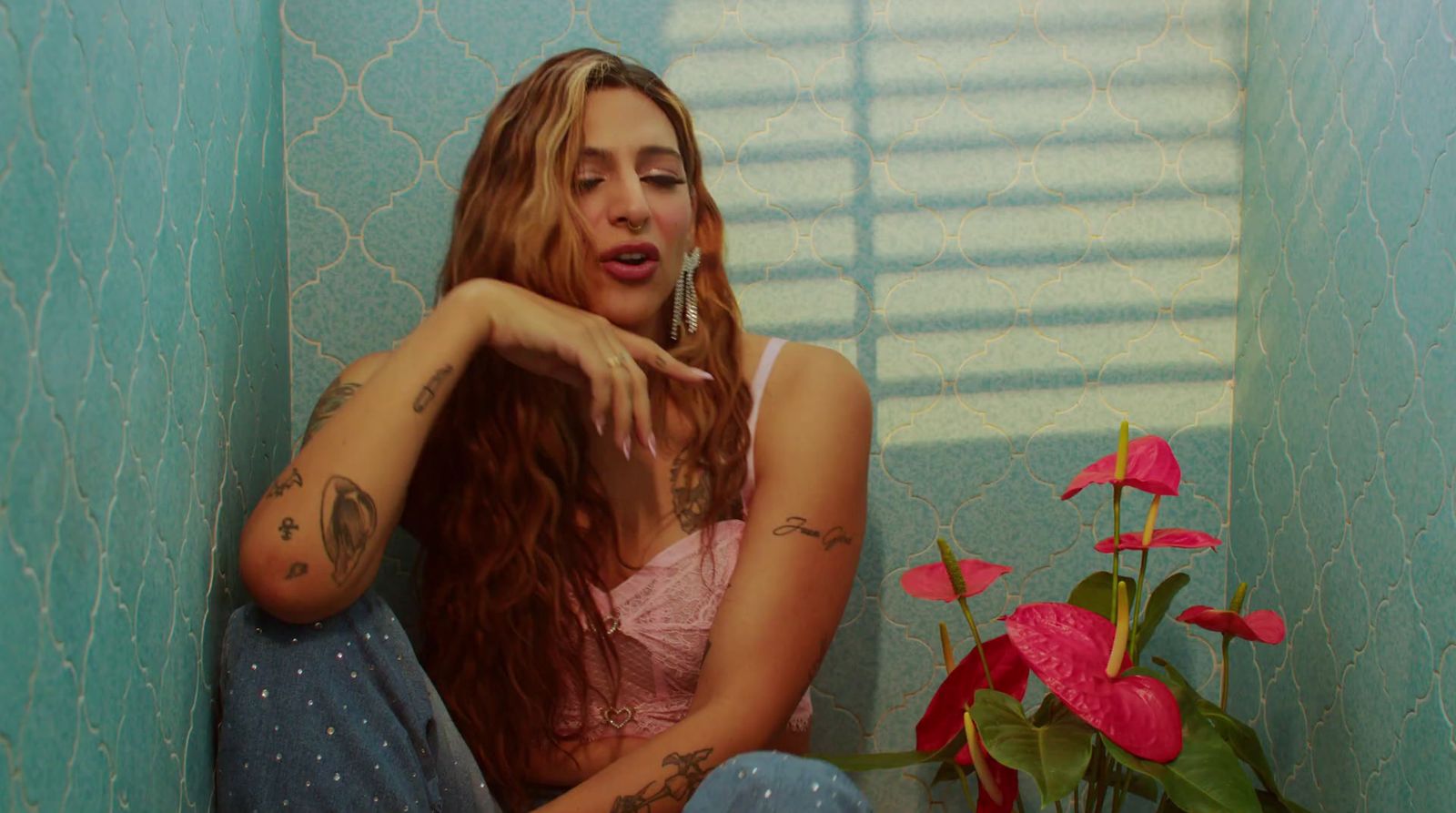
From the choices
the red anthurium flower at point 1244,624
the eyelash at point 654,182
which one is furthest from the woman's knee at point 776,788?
the eyelash at point 654,182

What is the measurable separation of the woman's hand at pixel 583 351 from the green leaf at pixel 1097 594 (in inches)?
18.2

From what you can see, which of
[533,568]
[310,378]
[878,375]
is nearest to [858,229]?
[878,375]

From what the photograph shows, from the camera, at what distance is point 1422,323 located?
1078mm

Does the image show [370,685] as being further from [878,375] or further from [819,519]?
[878,375]

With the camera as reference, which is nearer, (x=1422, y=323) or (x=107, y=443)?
(x=107, y=443)

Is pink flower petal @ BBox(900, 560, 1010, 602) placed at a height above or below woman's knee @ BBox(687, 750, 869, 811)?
above

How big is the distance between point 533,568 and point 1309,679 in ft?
2.77

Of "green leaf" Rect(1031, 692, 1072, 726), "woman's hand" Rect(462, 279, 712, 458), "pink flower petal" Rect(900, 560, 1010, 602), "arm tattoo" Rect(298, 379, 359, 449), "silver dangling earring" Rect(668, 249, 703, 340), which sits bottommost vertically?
"green leaf" Rect(1031, 692, 1072, 726)

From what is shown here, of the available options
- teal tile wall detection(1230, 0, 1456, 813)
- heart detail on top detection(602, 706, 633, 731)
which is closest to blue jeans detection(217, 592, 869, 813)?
heart detail on top detection(602, 706, 633, 731)

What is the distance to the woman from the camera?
103cm

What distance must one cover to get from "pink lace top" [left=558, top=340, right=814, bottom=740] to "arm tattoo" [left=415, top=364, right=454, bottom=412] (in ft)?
0.94

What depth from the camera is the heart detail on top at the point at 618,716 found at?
122 cm

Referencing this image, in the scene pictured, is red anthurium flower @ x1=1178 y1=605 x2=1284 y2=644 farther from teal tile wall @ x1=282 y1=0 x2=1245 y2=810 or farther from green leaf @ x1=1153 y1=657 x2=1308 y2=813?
teal tile wall @ x1=282 y1=0 x2=1245 y2=810

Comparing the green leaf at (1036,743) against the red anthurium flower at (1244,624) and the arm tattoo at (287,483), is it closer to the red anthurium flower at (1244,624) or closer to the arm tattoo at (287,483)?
the red anthurium flower at (1244,624)
